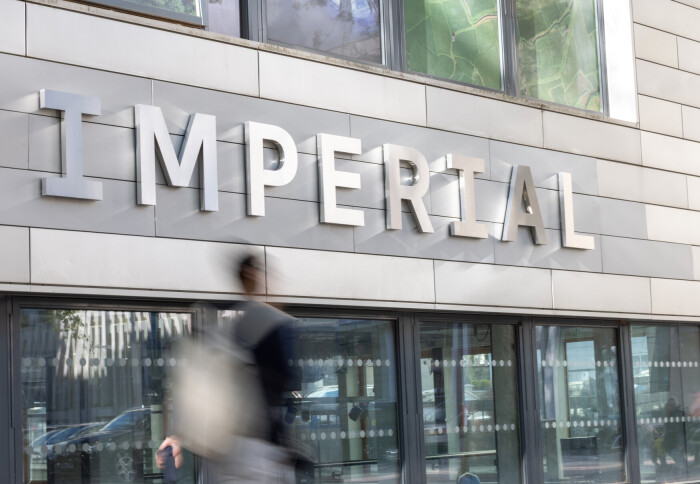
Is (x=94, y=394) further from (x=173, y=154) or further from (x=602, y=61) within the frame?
(x=602, y=61)

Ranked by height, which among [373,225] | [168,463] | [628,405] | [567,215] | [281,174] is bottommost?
[168,463]

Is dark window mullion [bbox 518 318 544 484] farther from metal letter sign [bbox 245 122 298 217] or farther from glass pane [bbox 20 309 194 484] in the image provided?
glass pane [bbox 20 309 194 484]

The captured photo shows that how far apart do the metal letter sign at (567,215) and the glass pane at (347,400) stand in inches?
103

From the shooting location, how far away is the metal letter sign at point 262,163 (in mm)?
8977

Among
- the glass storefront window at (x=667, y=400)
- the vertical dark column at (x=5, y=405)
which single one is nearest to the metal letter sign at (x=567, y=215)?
the glass storefront window at (x=667, y=400)

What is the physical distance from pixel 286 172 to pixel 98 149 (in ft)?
5.95

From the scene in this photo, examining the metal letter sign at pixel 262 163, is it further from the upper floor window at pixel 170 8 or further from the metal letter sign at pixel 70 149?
the metal letter sign at pixel 70 149

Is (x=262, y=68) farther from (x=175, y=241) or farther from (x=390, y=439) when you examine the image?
(x=390, y=439)

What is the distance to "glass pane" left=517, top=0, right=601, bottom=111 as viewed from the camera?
1233 centimetres

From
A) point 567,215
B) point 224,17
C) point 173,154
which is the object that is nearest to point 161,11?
point 224,17


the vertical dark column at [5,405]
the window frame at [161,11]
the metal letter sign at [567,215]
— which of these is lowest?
the vertical dark column at [5,405]

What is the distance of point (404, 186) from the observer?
10.2 m

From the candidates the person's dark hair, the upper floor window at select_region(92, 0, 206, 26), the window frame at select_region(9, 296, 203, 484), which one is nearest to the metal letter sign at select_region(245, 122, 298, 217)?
the upper floor window at select_region(92, 0, 206, 26)

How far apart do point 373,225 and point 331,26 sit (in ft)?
6.95
